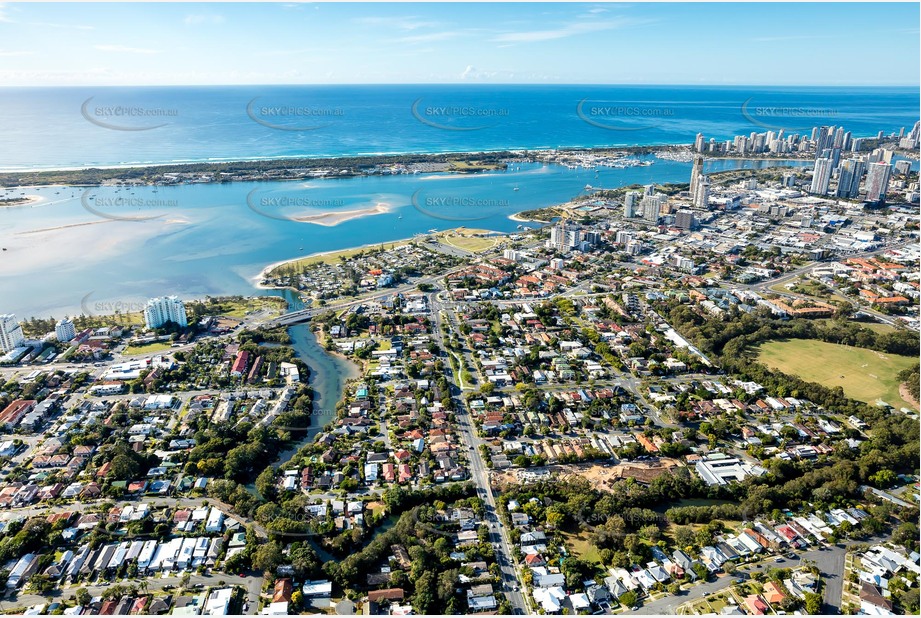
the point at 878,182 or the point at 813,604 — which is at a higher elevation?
the point at 878,182

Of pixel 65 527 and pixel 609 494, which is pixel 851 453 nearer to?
pixel 609 494

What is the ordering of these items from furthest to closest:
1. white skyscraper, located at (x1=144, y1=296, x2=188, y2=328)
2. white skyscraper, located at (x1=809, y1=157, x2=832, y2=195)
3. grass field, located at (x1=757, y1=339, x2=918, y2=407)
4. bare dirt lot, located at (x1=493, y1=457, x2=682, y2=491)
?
1. white skyscraper, located at (x1=809, y1=157, x2=832, y2=195)
2. white skyscraper, located at (x1=144, y1=296, x2=188, y2=328)
3. grass field, located at (x1=757, y1=339, x2=918, y2=407)
4. bare dirt lot, located at (x1=493, y1=457, x2=682, y2=491)

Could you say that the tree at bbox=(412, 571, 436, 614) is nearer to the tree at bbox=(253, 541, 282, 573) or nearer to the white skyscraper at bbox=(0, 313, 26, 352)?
the tree at bbox=(253, 541, 282, 573)

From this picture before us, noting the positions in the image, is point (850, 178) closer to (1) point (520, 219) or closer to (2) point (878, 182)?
(2) point (878, 182)

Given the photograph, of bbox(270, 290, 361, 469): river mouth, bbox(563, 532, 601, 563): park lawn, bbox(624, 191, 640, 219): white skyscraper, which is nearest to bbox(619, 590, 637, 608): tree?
bbox(563, 532, 601, 563): park lawn

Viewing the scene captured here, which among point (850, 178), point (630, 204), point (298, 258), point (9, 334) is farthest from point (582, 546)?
point (850, 178)

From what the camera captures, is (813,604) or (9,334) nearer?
(813,604)

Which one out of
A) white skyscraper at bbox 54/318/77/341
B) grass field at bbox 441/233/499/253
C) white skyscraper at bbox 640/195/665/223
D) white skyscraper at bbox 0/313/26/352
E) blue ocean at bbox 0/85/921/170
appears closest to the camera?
white skyscraper at bbox 0/313/26/352
